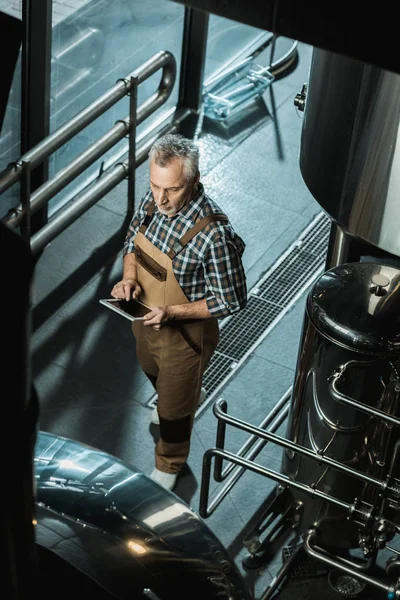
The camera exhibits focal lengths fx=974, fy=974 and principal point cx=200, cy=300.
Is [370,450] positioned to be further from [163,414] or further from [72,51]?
[72,51]

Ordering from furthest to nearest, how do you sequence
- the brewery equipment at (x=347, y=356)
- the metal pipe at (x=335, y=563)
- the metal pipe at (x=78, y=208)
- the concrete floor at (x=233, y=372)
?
1. the metal pipe at (x=78, y=208)
2. the concrete floor at (x=233, y=372)
3. the metal pipe at (x=335, y=563)
4. the brewery equipment at (x=347, y=356)

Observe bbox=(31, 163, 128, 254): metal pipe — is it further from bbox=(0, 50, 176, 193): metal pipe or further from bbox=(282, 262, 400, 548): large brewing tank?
bbox=(282, 262, 400, 548): large brewing tank

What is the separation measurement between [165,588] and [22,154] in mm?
4148

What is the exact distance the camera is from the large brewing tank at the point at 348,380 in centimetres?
305

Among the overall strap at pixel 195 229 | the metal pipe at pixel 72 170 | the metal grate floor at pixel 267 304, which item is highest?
the overall strap at pixel 195 229

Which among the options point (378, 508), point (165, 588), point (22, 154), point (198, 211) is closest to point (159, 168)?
point (198, 211)

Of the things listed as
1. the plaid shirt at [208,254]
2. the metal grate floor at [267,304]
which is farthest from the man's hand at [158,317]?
the metal grate floor at [267,304]

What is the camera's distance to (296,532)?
3828mm

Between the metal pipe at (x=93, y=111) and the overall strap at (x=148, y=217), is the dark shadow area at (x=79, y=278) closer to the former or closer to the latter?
the metal pipe at (x=93, y=111)

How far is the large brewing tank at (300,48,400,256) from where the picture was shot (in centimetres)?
245

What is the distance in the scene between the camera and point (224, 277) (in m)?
3.45

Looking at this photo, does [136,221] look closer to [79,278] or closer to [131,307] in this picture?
[131,307]

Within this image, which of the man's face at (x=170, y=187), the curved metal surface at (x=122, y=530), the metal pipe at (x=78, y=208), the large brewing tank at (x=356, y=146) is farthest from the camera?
the metal pipe at (x=78, y=208)

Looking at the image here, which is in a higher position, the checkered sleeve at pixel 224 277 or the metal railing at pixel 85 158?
the checkered sleeve at pixel 224 277
